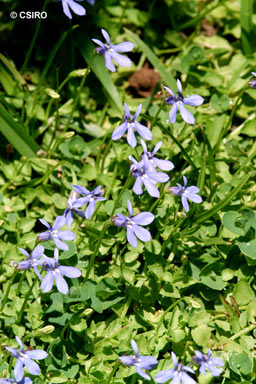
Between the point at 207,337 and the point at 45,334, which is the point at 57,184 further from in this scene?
the point at 207,337

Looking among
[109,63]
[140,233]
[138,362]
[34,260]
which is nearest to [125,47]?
[109,63]

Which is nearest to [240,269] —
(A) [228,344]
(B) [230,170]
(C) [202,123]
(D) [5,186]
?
(A) [228,344]

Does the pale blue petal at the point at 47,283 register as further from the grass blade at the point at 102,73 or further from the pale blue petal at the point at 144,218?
the grass blade at the point at 102,73

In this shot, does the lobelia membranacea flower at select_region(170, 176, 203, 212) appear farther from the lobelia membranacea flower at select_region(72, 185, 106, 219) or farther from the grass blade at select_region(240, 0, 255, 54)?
the grass blade at select_region(240, 0, 255, 54)

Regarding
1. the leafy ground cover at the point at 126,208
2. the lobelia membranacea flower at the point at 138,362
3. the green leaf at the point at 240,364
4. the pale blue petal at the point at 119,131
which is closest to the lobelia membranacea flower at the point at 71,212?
the leafy ground cover at the point at 126,208

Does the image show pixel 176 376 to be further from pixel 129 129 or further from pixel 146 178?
pixel 129 129

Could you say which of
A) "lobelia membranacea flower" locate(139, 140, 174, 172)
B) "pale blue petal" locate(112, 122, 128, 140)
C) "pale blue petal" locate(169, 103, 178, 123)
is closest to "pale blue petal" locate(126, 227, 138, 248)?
"lobelia membranacea flower" locate(139, 140, 174, 172)

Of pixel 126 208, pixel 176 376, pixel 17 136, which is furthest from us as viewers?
pixel 17 136
